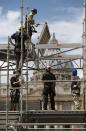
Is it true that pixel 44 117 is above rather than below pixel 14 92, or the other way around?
below

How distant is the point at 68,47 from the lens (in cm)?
1694

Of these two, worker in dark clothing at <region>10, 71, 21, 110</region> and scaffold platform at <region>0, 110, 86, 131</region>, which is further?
worker in dark clothing at <region>10, 71, 21, 110</region>

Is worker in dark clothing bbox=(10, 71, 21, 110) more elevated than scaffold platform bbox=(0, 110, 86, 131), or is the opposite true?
worker in dark clothing bbox=(10, 71, 21, 110)

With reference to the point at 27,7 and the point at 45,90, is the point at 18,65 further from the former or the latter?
the point at 27,7

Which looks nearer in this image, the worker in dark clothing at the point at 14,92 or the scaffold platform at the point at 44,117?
the scaffold platform at the point at 44,117

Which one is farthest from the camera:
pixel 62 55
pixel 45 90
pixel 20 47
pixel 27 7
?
pixel 62 55

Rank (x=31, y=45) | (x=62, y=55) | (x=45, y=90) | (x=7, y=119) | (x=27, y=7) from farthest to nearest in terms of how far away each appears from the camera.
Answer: (x=62, y=55) < (x=27, y=7) < (x=31, y=45) < (x=45, y=90) < (x=7, y=119)

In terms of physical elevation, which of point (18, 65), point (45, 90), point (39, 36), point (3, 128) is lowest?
point (3, 128)

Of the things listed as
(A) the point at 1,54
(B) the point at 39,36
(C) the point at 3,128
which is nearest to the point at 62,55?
(B) the point at 39,36

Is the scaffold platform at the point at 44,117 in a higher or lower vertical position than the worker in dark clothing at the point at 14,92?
lower

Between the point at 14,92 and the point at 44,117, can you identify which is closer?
the point at 44,117

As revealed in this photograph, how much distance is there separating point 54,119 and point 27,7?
6891 millimetres

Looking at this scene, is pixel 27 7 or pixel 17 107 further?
pixel 27 7

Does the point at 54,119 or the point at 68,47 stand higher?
the point at 68,47
